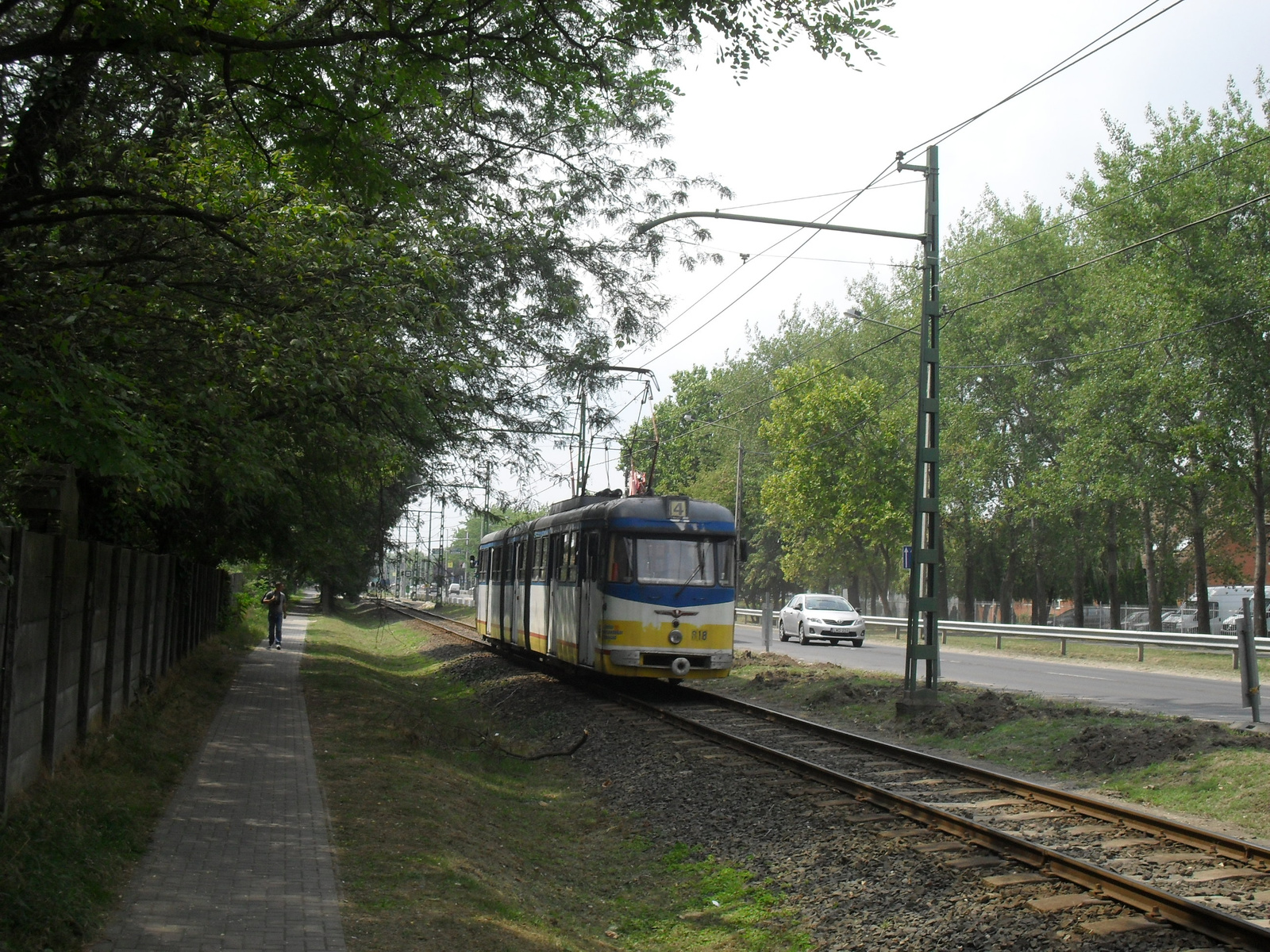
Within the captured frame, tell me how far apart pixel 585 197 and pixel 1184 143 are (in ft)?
92.9

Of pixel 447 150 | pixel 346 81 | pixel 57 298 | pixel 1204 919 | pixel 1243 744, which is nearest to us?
pixel 1204 919

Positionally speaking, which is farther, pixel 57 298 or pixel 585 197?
pixel 585 197

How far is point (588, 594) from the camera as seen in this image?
58.2 ft

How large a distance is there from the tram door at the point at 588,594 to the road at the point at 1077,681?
24.0 ft

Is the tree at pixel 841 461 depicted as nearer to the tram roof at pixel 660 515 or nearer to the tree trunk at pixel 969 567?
the tree trunk at pixel 969 567

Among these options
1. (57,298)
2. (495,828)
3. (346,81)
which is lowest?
(495,828)

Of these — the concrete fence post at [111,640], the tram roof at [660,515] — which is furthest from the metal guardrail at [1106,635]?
the concrete fence post at [111,640]

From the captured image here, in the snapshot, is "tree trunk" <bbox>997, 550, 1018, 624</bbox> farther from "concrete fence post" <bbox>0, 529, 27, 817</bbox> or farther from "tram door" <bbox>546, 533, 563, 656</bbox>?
"concrete fence post" <bbox>0, 529, 27, 817</bbox>

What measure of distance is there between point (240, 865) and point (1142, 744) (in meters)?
9.11

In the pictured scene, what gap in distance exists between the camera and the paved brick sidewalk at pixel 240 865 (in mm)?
5691

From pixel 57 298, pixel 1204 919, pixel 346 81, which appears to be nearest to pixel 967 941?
pixel 1204 919

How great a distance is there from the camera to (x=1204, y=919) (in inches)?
243

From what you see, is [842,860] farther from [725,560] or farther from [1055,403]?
[1055,403]

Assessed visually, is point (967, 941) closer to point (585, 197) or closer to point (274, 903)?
point (274, 903)
